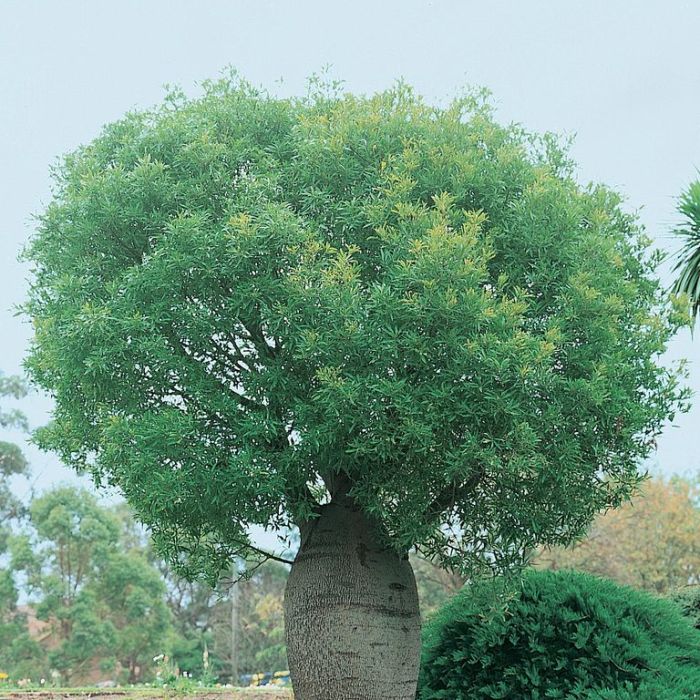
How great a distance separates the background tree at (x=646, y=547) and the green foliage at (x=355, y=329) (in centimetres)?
1619

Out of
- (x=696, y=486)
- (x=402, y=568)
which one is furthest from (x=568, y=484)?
(x=696, y=486)

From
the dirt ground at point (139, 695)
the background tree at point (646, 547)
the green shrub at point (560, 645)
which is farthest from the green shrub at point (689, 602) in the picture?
the background tree at point (646, 547)

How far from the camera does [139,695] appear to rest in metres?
8.90

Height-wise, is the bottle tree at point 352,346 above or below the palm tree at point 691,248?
below

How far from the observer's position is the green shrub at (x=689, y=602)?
8.12 meters

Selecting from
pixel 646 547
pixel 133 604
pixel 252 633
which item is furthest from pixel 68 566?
pixel 646 547

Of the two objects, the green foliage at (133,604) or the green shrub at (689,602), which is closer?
the green shrub at (689,602)

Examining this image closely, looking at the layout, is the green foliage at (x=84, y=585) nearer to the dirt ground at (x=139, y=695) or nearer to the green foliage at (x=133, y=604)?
the green foliage at (x=133, y=604)

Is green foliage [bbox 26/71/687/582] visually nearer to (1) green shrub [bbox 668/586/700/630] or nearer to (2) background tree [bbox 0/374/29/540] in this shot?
(1) green shrub [bbox 668/586/700/630]

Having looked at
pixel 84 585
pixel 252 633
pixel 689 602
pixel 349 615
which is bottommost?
pixel 349 615

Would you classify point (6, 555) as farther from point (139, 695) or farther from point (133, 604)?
point (139, 695)

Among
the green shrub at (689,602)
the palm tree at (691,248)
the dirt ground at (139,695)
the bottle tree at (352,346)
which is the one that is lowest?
the dirt ground at (139,695)

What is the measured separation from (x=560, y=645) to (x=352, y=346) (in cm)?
295

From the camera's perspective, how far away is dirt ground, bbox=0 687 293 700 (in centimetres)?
870
